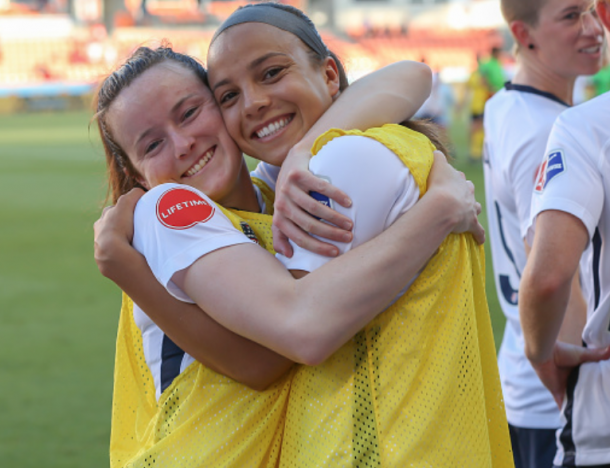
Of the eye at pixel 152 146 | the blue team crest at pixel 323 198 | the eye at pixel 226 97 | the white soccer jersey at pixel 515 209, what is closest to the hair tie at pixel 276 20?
the eye at pixel 226 97

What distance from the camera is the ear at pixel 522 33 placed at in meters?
2.96

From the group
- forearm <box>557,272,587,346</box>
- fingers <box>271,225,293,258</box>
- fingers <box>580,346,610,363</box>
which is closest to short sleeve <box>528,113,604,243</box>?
fingers <box>580,346,610,363</box>

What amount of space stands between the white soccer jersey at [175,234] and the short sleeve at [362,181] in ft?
0.52

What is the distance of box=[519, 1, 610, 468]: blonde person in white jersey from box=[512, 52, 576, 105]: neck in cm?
102

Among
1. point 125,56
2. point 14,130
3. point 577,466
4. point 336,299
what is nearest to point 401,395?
point 336,299

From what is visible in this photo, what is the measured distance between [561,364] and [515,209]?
94 centimetres

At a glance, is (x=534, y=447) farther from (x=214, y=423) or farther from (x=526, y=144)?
(x=214, y=423)

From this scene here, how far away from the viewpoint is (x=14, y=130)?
2359cm

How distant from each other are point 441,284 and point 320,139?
1.17 ft

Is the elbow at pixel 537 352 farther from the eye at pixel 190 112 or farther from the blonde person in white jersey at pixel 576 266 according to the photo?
the eye at pixel 190 112

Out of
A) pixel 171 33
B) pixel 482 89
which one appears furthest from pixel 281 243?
pixel 171 33

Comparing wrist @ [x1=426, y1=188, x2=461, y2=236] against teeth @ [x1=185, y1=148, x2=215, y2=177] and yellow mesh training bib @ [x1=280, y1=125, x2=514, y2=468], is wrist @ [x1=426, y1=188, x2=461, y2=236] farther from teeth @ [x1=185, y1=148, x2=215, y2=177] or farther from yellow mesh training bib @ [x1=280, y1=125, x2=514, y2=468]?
teeth @ [x1=185, y1=148, x2=215, y2=177]

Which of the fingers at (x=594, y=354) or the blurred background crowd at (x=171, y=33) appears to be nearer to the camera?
the fingers at (x=594, y=354)

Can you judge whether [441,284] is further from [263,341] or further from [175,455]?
[175,455]
